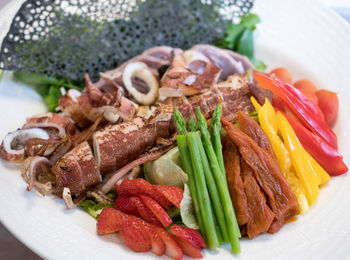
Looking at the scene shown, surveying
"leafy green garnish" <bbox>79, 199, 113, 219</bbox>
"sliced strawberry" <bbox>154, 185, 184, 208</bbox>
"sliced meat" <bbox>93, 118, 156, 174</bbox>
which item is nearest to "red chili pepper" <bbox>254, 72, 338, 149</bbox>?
"sliced meat" <bbox>93, 118, 156, 174</bbox>

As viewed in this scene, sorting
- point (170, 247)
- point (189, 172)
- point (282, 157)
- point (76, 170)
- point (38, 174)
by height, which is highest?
point (282, 157)

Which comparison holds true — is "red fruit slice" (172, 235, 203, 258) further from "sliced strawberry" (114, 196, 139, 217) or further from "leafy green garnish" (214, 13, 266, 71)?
"leafy green garnish" (214, 13, 266, 71)

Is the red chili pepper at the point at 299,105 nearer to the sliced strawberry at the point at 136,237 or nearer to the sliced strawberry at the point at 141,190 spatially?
the sliced strawberry at the point at 141,190

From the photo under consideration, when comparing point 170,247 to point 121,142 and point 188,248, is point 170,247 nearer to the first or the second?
point 188,248

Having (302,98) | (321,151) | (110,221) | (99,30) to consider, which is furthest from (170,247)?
(99,30)

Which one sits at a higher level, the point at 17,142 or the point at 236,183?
the point at 236,183

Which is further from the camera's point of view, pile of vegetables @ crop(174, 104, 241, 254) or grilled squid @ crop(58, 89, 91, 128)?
grilled squid @ crop(58, 89, 91, 128)
